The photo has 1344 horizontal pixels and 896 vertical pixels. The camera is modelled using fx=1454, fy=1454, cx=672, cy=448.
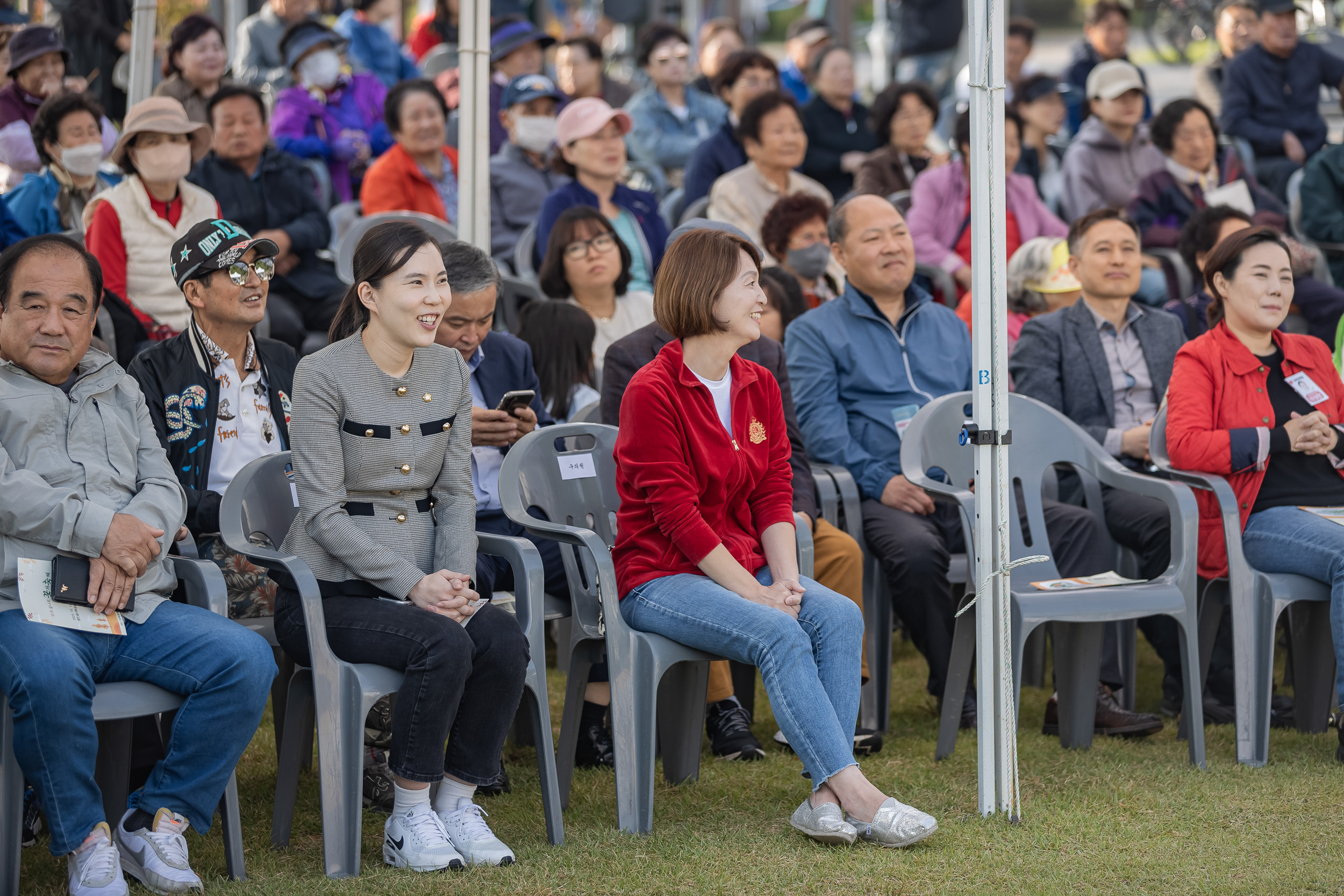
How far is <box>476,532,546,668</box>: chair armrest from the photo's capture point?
337 cm

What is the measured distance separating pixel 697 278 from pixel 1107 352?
2.05 metres

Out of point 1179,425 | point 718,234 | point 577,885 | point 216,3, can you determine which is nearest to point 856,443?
point 1179,425

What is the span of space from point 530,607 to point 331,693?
0.51 metres

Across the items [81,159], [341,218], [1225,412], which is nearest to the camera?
[1225,412]

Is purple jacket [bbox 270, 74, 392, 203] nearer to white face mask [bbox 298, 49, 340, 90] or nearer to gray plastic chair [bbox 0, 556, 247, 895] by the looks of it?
white face mask [bbox 298, 49, 340, 90]

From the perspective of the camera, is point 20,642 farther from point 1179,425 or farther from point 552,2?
point 552,2

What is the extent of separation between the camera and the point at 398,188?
259 inches

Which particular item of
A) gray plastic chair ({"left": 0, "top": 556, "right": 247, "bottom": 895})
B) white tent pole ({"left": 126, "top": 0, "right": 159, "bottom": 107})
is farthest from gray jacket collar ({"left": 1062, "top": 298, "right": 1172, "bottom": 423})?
white tent pole ({"left": 126, "top": 0, "right": 159, "bottom": 107})

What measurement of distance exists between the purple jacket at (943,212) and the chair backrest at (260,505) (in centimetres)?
377

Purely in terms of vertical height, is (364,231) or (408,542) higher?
(364,231)

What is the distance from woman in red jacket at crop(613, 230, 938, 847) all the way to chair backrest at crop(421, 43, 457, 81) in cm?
680

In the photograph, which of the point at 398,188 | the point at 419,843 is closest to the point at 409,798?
the point at 419,843

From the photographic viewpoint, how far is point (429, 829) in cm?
311

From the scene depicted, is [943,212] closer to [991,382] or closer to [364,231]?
[364,231]
